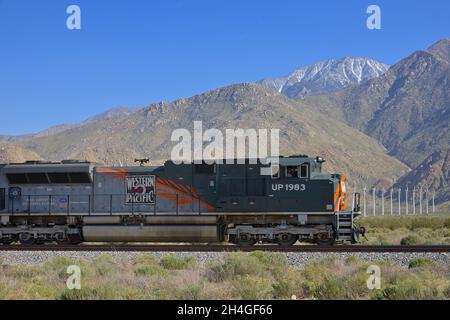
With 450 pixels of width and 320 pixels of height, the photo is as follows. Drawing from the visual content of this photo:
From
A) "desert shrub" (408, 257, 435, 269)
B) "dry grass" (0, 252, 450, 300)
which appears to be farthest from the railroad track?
"desert shrub" (408, 257, 435, 269)

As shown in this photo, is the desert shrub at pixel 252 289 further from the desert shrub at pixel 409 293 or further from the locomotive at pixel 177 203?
the locomotive at pixel 177 203

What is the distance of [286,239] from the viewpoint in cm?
2353

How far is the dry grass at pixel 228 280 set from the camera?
12773 mm

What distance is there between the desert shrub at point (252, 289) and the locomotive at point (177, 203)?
8.82 meters

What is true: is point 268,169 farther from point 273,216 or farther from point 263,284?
point 263,284

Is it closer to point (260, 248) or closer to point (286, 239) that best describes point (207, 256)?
point (260, 248)

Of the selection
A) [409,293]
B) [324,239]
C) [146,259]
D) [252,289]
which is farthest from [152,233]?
[409,293]

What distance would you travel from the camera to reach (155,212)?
24312mm

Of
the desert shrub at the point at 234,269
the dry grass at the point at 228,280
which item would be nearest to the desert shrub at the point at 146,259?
the dry grass at the point at 228,280

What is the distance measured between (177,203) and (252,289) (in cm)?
1149

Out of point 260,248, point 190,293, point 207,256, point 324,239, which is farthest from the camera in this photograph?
point 324,239
